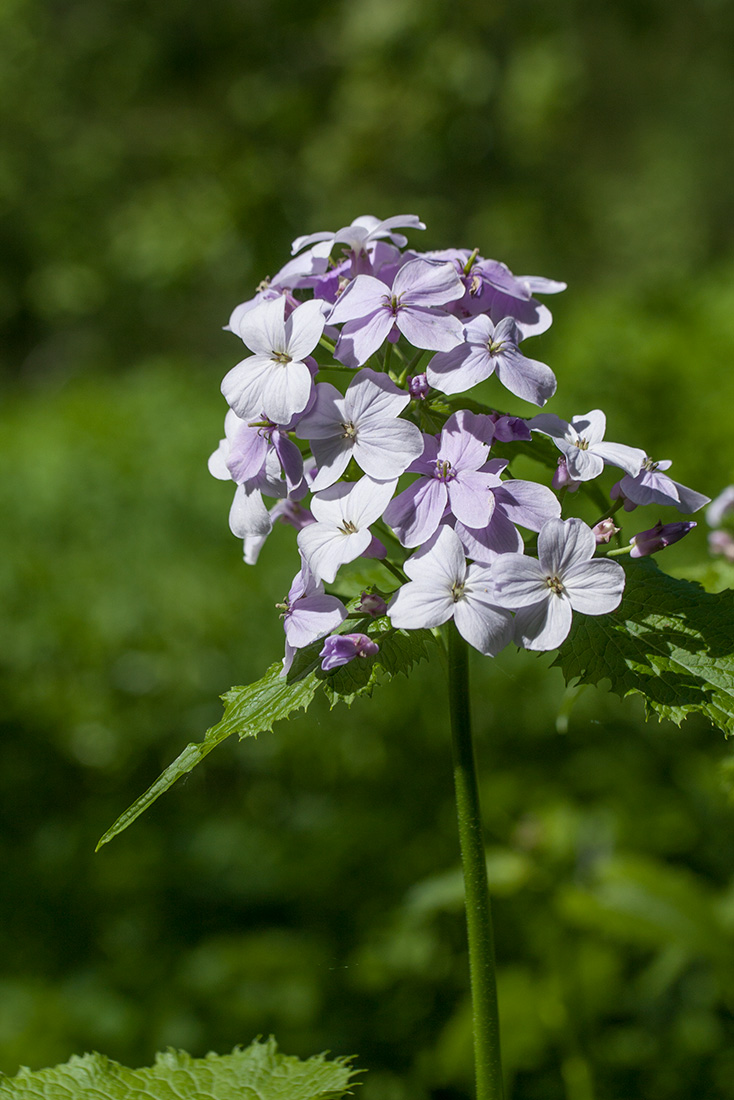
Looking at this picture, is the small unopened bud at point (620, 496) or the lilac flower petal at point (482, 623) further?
the small unopened bud at point (620, 496)

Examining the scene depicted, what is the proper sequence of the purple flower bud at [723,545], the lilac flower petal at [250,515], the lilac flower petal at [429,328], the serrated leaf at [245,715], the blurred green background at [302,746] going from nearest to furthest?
1. the serrated leaf at [245,715]
2. the lilac flower petal at [429,328]
3. the lilac flower petal at [250,515]
4. the purple flower bud at [723,545]
5. the blurred green background at [302,746]

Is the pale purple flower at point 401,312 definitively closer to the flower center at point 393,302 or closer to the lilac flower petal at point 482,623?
the flower center at point 393,302

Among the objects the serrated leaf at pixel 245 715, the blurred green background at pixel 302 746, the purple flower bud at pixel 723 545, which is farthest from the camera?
the blurred green background at pixel 302 746

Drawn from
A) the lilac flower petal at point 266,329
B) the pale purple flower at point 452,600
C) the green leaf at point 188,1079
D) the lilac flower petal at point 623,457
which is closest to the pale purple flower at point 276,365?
the lilac flower petal at point 266,329

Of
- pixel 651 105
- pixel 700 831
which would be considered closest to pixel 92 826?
pixel 700 831

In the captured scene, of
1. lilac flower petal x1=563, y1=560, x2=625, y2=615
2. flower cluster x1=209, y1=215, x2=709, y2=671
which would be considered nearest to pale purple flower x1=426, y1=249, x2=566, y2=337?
flower cluster x1=209, y1=215, x2=709, y2=671

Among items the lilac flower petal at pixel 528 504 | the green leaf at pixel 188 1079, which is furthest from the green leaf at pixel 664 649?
the green leaf at pixel 188 1079

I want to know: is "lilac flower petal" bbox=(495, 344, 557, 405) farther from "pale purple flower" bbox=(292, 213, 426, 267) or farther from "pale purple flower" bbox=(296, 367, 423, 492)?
"pale purple flower" bbox=(292, 213, 426, 267)

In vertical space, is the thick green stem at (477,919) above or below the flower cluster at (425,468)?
below

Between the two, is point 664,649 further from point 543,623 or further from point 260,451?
point 260,451

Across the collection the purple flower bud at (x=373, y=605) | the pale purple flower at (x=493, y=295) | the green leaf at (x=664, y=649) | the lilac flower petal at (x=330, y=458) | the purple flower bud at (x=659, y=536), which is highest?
the pale purple flower at (x=493, y=295)
